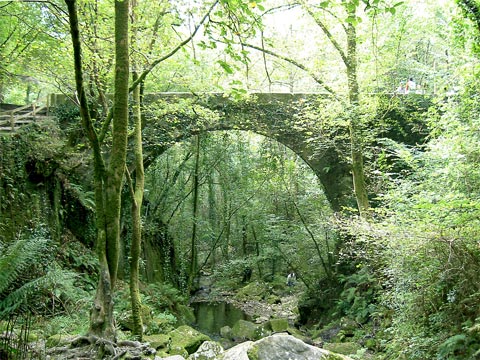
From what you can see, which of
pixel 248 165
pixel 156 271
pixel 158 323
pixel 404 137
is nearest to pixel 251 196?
pixel 248 165

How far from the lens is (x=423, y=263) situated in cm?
469

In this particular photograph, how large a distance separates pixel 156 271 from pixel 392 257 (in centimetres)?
972

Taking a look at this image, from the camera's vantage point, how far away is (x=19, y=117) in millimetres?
9672

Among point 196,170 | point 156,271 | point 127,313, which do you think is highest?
point 196,170

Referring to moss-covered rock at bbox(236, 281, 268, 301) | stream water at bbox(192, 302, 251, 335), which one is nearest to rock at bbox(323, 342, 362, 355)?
stream water at bbox(192, 302, 251, 335)

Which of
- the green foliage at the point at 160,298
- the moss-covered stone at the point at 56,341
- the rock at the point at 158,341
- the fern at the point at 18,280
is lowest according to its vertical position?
the green foliage at the point at 160,298

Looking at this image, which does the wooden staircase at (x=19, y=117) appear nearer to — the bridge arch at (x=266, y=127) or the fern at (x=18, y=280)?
the bridge arch at (x=266, y=127)

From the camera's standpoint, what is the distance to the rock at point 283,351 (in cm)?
345

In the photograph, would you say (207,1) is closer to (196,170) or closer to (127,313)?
(127,313)

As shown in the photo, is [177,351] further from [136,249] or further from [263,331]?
[263,331]

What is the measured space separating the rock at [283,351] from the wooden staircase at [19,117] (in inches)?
288

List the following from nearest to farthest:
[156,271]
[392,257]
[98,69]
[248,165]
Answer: [392,257], [98,69], [156,271], [248,165]

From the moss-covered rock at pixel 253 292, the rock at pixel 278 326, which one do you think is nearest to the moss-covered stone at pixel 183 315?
the rock at pixel 278 326

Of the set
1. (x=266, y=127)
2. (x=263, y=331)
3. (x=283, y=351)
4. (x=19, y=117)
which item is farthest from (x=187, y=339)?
(x=19, y=117)
